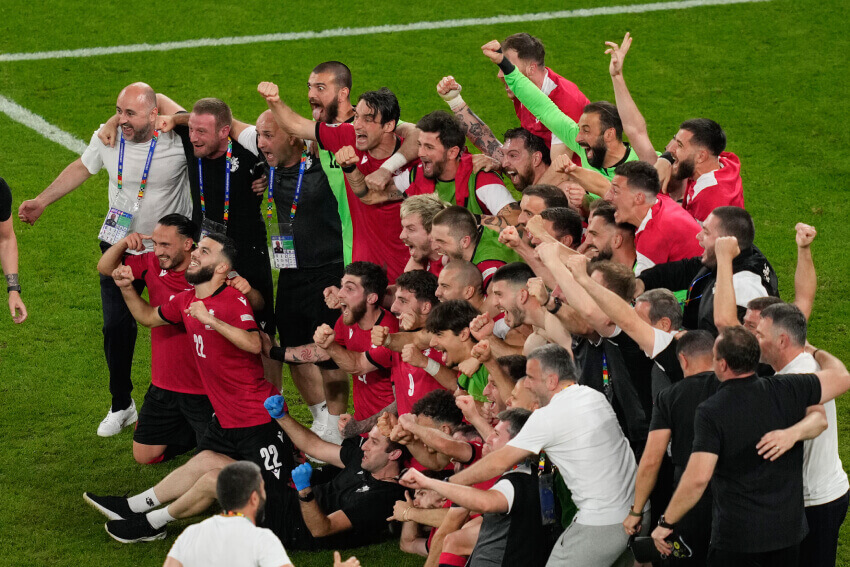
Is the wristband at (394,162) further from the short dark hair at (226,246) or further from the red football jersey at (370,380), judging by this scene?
the short dark hair at (226,246)

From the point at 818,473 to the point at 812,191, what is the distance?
616 cm

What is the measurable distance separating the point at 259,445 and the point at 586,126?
2.88m

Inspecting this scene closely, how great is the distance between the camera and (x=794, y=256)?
1036 cm

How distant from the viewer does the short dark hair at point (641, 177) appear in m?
6.84

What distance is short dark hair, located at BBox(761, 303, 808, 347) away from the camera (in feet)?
18.2

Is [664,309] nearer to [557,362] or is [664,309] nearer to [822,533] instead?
[557,362]

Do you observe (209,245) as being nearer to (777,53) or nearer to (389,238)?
(389,238)

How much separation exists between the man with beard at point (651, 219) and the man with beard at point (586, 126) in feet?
2.41

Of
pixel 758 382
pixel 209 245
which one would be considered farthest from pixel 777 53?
pixel 758 382

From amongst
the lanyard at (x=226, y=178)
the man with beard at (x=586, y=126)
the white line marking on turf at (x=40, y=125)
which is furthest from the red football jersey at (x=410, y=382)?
the white line marking on turf at (x=40, y=125)

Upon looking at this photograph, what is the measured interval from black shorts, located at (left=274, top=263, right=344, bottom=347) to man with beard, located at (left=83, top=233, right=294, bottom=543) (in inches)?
30.3

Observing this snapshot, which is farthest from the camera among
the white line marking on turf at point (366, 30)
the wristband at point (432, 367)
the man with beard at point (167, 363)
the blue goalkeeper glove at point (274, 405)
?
the white line marking on turf at point (366, 30)

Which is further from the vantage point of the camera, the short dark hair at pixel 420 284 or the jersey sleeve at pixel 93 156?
the jersey sleeve at pixel 93 156

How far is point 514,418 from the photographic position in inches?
232
